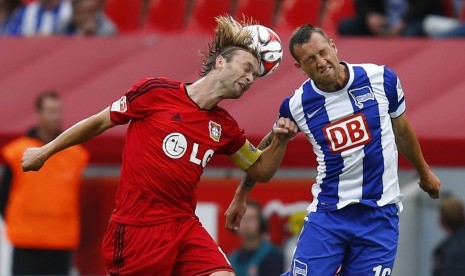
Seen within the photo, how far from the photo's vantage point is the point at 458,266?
33.8ft

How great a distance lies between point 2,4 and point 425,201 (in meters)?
5.90

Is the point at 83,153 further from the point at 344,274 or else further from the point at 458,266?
the point at 344,274

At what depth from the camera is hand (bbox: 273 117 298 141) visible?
7.79m

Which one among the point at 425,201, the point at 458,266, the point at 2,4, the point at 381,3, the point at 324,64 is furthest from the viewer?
the point at 2,4

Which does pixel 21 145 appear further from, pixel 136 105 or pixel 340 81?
pixel 340 81

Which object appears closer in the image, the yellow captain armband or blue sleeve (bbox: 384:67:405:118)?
blue sleeve (bbox: 384:67:405:118)

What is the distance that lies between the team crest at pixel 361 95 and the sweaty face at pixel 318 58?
147mm

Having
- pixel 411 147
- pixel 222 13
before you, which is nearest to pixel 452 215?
pixel 411 147

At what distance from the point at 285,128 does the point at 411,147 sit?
2.44 ft

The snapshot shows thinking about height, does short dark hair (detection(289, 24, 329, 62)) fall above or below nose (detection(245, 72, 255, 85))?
above

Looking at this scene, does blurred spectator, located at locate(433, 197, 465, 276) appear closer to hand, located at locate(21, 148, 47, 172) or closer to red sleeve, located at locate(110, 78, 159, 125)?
red sleeve, located at locate(110, 78, 159, 125)

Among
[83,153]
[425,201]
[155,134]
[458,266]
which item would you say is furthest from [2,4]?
[155,134]

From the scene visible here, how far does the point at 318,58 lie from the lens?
25.0 ft

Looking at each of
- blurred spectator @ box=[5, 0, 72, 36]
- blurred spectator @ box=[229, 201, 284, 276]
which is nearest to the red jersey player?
blurred spectator @ box=[229, 201, 284, 276]
